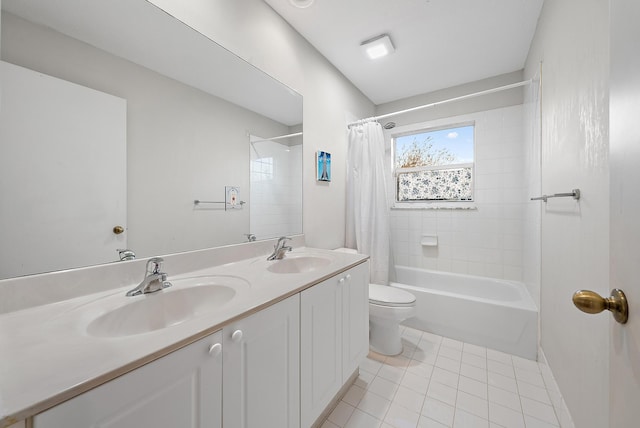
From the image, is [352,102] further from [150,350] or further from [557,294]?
[150,350]

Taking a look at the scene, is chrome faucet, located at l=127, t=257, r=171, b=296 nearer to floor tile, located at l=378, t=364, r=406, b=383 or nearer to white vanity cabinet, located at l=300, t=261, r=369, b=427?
white vanity cabinet, located at l=300, t=261, r=369, b=427

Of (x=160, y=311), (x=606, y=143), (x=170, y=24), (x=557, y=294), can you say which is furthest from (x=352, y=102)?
(x=160, y=311)

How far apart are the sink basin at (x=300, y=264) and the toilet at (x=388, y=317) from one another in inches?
24.2

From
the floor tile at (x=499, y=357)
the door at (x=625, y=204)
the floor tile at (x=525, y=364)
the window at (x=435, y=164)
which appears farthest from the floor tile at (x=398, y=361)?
the window at (x=435, y=164)

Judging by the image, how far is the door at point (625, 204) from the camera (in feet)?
1.34

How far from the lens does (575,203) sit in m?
1.11

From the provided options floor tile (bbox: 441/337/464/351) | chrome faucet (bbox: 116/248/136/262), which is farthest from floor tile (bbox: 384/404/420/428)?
chrome faucet (bbox: 116/248/136/262)

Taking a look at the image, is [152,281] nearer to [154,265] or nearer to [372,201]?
[154,265]

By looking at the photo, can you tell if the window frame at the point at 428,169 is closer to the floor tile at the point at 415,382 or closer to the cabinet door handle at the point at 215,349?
the floor tile at the point at 415,382

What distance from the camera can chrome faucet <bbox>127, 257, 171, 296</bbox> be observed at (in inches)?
36.4

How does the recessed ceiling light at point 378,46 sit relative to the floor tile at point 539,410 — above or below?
above

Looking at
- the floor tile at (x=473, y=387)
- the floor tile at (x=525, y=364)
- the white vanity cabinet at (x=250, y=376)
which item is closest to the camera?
the white vanity cabinet at (x=250, y=376)

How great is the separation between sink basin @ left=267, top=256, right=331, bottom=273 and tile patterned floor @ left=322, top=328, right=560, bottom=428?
809 mm

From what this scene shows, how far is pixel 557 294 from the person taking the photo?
4.44ft
